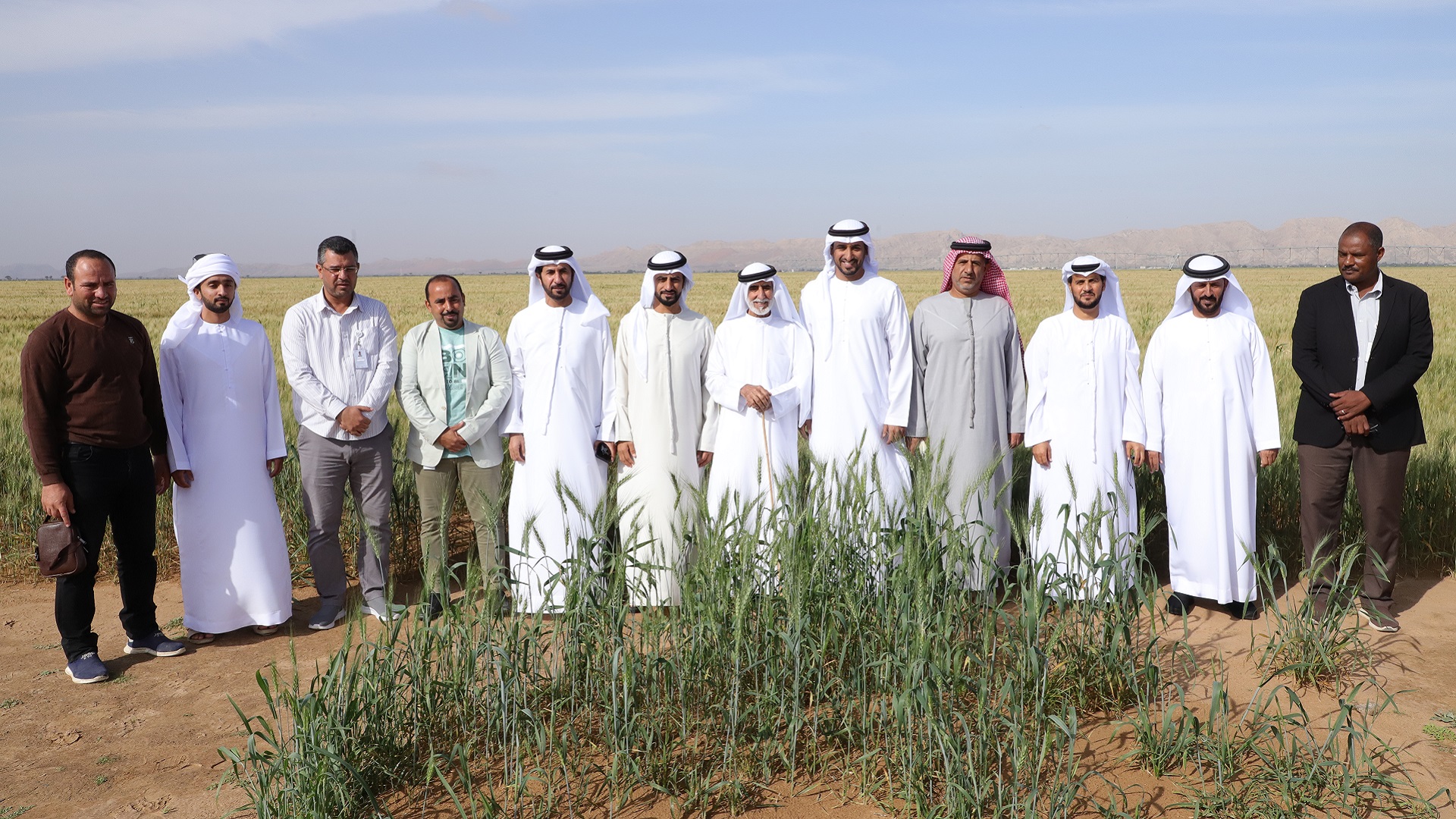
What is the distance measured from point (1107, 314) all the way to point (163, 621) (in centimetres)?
543

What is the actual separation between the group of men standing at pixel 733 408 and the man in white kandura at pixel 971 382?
0.05 feet

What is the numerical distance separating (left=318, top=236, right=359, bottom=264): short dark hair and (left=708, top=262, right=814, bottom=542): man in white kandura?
201 centimetres

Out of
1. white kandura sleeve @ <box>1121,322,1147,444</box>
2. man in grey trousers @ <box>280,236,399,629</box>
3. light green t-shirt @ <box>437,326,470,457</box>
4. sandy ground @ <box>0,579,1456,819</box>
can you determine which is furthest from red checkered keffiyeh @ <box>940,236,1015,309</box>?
man in grey trousers @ <box>280,236,399,629</box>

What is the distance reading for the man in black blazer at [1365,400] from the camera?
194 inches

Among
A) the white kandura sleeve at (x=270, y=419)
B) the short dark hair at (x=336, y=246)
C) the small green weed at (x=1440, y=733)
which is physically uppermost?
the short dark hair at (x=336, y=246)

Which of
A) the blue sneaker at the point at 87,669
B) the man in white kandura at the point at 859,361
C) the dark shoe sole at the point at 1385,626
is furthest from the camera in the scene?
the man in white kandura at the point at 859,361

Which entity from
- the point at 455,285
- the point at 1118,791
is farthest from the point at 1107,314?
the point at 455,285

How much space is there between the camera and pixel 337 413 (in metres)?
5.22

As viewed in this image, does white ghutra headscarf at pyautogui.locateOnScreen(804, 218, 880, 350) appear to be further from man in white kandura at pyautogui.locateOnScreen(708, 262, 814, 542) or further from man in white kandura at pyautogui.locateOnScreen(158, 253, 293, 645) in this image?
man in white kandura at pyautogui.locateOnScreen(158, 253, 293, 645)

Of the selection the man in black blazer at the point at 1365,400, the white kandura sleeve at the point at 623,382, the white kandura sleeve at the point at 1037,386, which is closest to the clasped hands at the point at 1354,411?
the man in black blazer at the point at 1365,400

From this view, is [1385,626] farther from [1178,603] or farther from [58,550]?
[58,550]

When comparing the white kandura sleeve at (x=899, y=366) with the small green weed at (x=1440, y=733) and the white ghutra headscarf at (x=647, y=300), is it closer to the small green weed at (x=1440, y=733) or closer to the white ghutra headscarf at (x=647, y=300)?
the white ghutra headscarf at (x=647, y=300)

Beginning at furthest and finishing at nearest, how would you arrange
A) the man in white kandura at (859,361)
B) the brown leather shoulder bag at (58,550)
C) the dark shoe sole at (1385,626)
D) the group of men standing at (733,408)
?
the man in white kandura at (859,361) → the group of men standing at (733,408) → the dark shoe sole at (1385,626) → the brown leather shoulder bag at (58,550)

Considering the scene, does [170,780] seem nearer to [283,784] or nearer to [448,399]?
[283,784]
